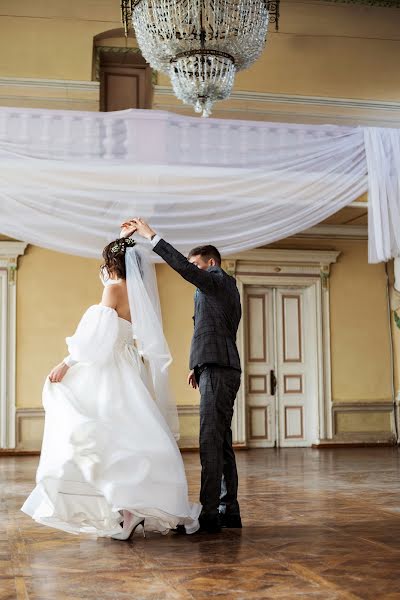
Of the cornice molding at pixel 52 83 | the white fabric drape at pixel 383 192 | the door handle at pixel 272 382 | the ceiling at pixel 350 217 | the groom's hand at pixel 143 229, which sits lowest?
the door handle at pixel 272 382

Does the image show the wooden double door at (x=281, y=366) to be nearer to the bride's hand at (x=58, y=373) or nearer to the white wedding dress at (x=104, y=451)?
the white wedding dress at (x=104, y=451)

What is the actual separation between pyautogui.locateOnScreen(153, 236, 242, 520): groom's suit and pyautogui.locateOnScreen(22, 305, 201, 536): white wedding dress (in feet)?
0.68

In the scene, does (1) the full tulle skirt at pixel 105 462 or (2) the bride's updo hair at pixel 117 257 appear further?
(2) the bride's updo hair at pixel 117 257

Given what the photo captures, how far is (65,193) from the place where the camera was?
20.9ft

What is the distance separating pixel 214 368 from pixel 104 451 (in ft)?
2.55

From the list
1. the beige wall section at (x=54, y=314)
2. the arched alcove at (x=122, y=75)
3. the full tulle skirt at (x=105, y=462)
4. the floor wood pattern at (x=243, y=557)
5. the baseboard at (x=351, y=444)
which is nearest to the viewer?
the floor wood pattern at (x=243, y=557)

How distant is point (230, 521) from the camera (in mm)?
4484

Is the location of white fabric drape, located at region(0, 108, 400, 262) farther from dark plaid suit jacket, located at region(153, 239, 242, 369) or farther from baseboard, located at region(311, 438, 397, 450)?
baseboard, located at region(311, 438, 397, 450)

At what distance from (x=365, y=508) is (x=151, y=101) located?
6.92m

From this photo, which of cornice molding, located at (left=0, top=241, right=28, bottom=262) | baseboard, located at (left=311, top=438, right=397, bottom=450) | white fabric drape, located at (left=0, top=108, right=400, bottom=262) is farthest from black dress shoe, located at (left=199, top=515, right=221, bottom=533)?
baseboard, located at (left=311, top=438, right=397, bottom=450)

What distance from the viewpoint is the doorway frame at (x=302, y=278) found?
1151 centimetres

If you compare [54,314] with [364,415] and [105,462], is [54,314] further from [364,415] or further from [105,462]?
[105,462]

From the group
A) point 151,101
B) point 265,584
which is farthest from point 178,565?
point 151,101

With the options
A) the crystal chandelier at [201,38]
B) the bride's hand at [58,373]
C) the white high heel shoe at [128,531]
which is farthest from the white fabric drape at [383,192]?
the white high heel shoe at [128,531]
